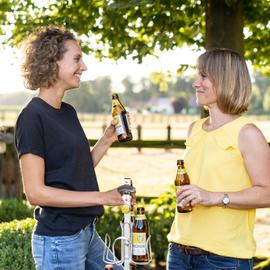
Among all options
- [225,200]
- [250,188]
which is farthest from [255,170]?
[225,200]

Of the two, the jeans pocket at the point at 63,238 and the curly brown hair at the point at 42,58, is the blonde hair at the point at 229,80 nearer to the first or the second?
the curly brown hair at the point at 42,58

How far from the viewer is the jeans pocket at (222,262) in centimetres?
302

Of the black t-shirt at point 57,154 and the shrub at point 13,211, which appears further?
the shrub at point 13,211

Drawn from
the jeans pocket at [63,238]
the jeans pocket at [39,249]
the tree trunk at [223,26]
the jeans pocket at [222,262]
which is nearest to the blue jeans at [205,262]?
the jeans pocket at [222,262]

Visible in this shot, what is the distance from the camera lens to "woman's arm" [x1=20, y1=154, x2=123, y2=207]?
296cm

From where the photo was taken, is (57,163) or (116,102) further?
(116,102)

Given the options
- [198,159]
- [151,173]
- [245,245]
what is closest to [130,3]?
[198,159]

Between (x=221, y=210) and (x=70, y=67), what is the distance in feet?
3.27

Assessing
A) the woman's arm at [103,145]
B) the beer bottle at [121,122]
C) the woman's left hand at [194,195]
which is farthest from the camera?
the woman's arm at [103,145]

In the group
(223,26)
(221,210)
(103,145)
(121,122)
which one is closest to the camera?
(221,210)

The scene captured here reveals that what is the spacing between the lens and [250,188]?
9.69ft

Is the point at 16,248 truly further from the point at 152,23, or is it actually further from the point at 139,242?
the point at 152,23

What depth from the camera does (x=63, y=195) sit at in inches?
118

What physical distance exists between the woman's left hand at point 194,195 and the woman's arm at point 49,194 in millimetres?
281
